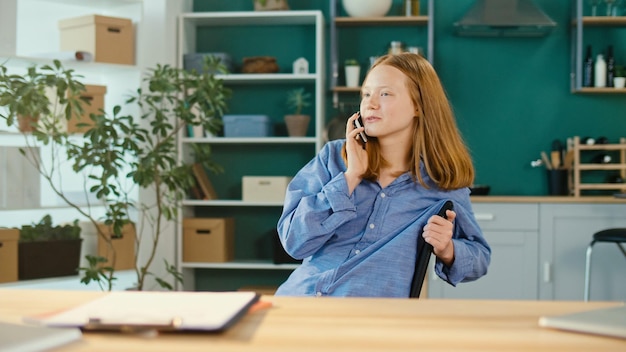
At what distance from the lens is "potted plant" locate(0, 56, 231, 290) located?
12.5 ft

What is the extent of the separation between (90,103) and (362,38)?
1.76 metres

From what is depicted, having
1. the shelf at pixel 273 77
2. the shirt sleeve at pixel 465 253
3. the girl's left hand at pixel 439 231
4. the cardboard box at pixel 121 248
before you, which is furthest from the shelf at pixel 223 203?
the girl's left hand at pixel 439 231

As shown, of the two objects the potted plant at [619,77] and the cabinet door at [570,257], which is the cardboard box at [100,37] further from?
the potted plant at [619,77]

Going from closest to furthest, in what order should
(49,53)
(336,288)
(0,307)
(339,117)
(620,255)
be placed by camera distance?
(0,307) → (336,288) → (49,53) → (620,255) → (339,117)

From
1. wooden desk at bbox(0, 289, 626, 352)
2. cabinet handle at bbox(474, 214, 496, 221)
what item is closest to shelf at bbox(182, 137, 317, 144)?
cabinet handle at bbox(474, 214, 496, 221)

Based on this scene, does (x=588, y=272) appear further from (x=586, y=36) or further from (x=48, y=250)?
(x=48, y=250)

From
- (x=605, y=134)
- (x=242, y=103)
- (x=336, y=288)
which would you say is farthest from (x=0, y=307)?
(x=605, y=134)

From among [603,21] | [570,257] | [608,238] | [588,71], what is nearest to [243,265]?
[570,257]

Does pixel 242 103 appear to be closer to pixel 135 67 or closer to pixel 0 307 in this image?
pixel 135 67

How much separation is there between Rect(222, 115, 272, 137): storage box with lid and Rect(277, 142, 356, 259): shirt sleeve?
8.95 feet

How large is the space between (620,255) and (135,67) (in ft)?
9.20

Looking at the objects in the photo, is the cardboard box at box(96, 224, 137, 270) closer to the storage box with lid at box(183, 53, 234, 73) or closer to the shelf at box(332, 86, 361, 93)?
the storage box with lid at box(183, 53, 234, 73)

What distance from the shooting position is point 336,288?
1.91 m

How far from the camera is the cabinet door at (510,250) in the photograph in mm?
4453
